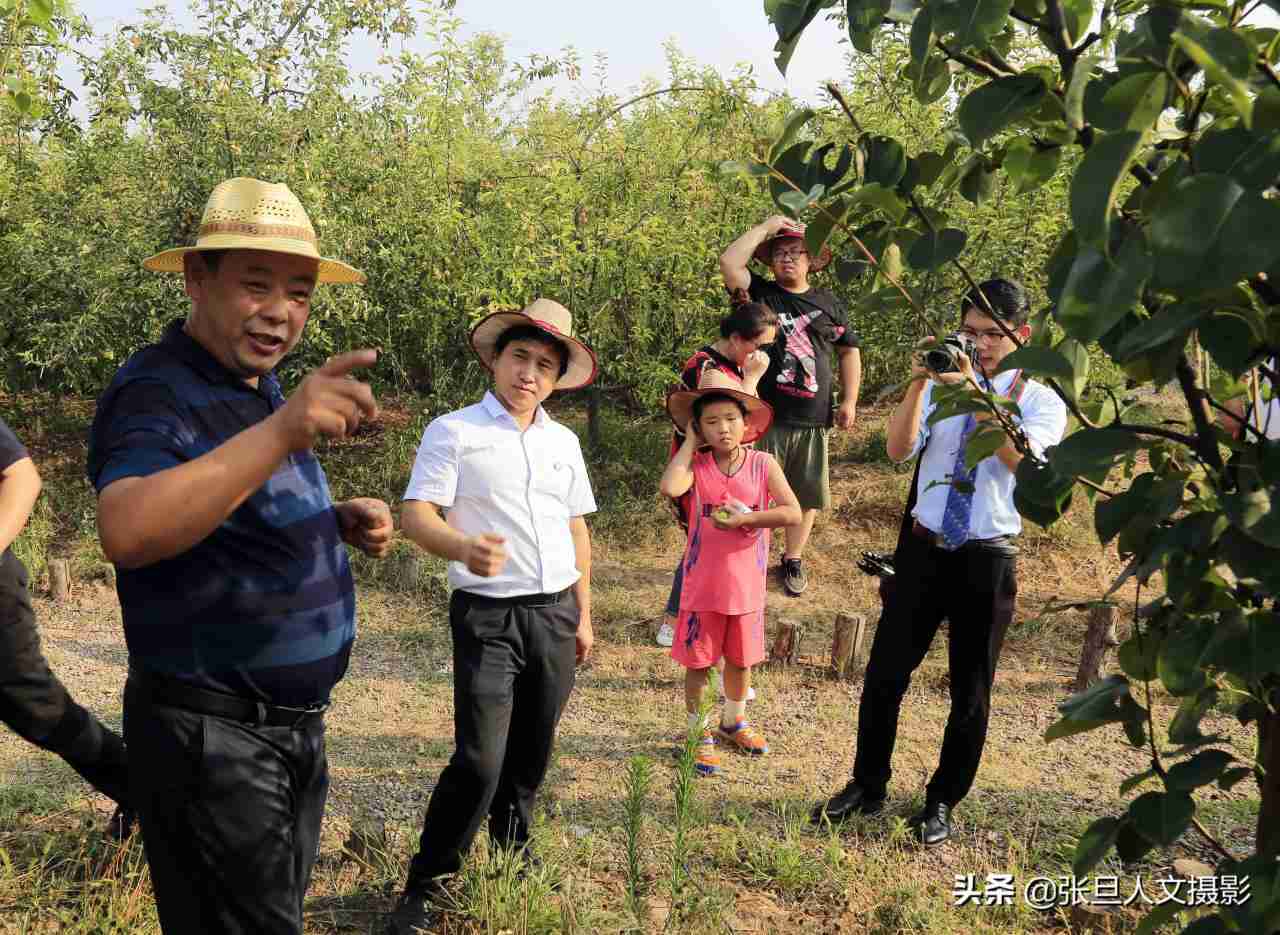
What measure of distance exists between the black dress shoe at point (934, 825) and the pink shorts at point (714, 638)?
38.7 inches

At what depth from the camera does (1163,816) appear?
1277 mm

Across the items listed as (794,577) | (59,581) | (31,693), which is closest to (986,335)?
(31,693)

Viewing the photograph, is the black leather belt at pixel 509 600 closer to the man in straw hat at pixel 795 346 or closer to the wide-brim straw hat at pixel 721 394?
the wide-brim straw hat at pixel 721 394

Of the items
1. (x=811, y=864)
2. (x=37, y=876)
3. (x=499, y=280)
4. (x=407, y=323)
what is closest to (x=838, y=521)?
(x=499, y=280)

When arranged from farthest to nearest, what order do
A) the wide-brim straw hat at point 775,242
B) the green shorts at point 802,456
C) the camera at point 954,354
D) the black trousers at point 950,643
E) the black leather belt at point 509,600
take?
1. the green shorts at point 802,456
2. the wide-brim straw hat at point 775,242
3. the black trousers at point 950,643
4. the black leather belt at point 509,600
5. the camera at point 954,354

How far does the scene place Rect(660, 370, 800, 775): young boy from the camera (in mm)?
4555

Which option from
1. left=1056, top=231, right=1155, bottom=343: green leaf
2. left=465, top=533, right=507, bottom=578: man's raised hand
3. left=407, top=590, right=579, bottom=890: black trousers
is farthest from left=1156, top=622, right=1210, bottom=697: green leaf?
left=407, top=590, right=579, bottom=890: black trousers

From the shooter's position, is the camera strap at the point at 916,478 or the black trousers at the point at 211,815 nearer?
the black trousers at the point at 211,815

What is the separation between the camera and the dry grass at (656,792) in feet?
10.8

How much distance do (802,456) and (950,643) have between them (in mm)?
2633

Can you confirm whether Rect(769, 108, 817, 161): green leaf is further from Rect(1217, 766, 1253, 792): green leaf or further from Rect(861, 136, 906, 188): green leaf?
Rect(1217, 766, 1253, 792): green leaf

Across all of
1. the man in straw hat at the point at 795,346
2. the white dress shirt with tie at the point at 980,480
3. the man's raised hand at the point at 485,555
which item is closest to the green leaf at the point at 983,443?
the man's raised hand at the point at 485,555

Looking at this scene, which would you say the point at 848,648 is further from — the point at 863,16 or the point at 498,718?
the point at 863,16

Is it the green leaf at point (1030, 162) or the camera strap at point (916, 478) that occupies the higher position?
the green leaf at point (1030, 162)
